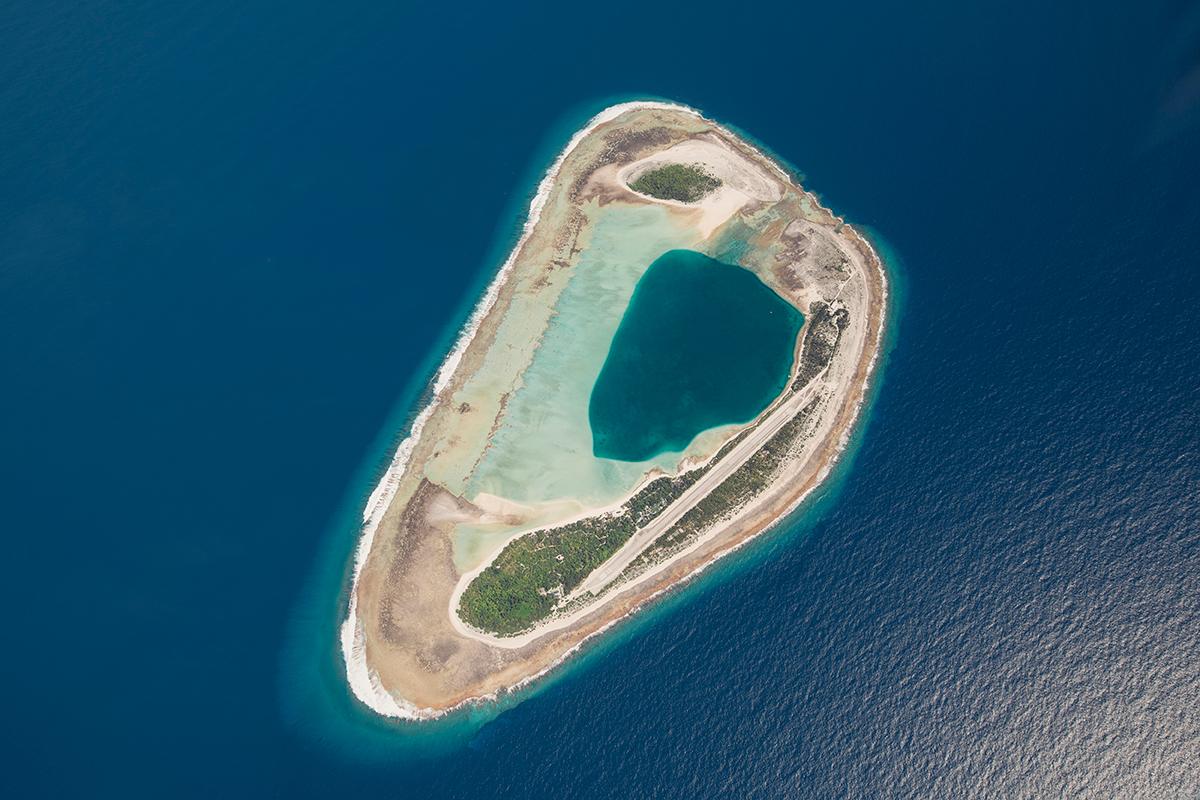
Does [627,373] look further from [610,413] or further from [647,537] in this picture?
[647,537]

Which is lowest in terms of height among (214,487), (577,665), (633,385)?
(577,665)

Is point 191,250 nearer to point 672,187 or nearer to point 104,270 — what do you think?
point 104,270

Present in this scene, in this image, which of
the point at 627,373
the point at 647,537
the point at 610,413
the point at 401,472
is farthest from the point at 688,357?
the point at 401,472

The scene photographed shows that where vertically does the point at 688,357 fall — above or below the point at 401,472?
below

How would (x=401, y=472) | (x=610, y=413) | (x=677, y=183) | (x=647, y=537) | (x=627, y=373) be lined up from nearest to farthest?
(x=647, y=537) < (x=401, y=472) < (x=610, y=413) < (x=627, y=373) < (x=677, y=183)

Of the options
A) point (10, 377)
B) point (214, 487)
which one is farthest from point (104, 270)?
point (214, 487)

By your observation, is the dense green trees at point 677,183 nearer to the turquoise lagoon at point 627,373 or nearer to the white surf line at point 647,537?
the turquoise lagoon at point 627,373

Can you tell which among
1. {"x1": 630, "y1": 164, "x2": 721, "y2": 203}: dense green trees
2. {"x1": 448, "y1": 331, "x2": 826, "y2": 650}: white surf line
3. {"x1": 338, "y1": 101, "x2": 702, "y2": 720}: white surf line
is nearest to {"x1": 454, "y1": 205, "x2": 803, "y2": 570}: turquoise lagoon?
{"x1": 448, "y1": 331, "x2": 826, "y2": 650}: white surf line
